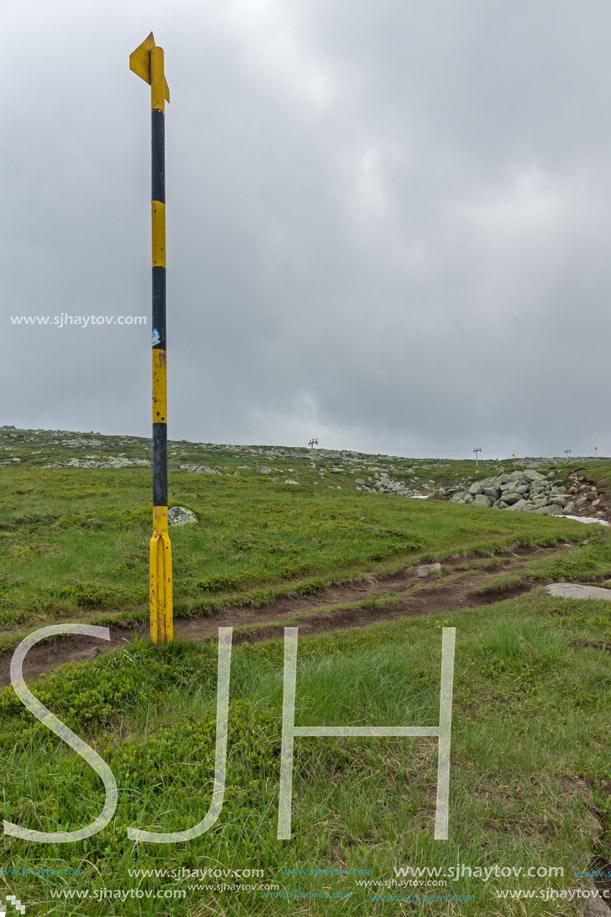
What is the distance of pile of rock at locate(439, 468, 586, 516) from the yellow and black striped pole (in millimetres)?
42408

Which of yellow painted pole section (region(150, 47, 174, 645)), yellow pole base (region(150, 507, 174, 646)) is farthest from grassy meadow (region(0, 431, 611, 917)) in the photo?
yellow painted pole section (region(150, 47, 174, 645))

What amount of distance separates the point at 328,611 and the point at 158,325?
7.90 m

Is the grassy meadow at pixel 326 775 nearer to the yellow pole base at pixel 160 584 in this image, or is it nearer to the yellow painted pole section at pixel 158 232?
the yellow pole base at pixel 160 584

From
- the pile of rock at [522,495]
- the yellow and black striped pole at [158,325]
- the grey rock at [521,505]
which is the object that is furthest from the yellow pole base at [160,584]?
the grey rock at [521,505]

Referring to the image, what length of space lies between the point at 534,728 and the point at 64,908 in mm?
4532

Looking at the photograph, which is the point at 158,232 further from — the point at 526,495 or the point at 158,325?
the point at 526,495

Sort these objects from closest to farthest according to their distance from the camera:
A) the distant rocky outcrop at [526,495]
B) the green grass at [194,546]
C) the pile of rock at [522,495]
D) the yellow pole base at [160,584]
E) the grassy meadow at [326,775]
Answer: the grassy meadow at [326,775], the yellow pole base at [160,584], the green grass at [194,546], the distant rocky outcrop at [526,495], the pile of rock at [522,495]

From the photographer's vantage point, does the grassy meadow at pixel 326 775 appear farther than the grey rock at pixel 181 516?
No

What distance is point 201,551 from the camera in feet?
48.5

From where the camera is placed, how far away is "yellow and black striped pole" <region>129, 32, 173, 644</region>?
6384mm

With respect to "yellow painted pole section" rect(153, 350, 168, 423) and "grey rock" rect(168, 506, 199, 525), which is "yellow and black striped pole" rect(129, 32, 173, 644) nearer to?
"yellow painted pole section" rect(153, 350, 168, 423)

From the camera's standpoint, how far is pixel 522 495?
2023 inches

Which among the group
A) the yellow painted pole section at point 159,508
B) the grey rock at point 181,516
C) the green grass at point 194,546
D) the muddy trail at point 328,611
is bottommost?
the muddy trail at point 328,611

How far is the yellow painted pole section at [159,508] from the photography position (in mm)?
6324
